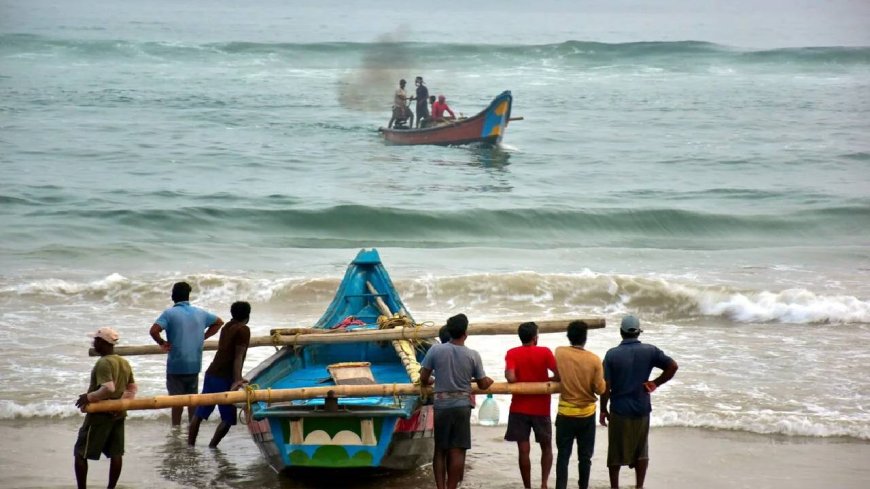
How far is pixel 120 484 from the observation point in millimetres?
7953

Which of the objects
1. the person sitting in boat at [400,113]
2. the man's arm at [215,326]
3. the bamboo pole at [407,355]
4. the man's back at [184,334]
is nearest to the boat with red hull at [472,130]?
the person sitting in boat at [400,113]

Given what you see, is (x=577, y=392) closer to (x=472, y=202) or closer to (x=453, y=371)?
(x=453, y=371)

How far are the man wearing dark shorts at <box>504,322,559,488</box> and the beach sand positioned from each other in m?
0.54

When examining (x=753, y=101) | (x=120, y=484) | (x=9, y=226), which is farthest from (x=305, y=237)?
(x=753, y=101)

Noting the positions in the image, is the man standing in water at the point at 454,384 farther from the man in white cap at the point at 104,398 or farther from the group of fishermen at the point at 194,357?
the man in white cap at the point at 104,398

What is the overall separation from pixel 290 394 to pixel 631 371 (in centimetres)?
209

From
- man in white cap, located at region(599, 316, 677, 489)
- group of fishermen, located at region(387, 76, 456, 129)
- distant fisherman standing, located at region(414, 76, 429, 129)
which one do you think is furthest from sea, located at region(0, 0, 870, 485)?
man in white cap, located at region(599, 316, 677, 489)

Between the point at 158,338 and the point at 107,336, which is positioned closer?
the point at 107,336

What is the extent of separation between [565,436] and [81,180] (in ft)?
66.5

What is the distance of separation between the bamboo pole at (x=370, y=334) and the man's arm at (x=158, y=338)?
0.08 metres

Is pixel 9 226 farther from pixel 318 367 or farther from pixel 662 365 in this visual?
pixel 662 365

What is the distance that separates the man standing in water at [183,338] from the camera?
8391 millimetres

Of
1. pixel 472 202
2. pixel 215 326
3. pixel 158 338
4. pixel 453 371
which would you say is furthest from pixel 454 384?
pixel 472 202

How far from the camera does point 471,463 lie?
8.55m
